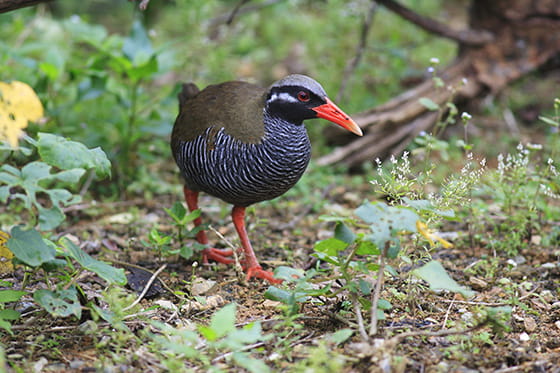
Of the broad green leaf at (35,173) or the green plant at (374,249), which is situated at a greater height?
the broad green leaf at (35,173)

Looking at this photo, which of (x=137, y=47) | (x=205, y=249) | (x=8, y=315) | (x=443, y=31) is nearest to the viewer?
(x=8, y=315)

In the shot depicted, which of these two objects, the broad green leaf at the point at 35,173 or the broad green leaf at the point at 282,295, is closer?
the broad green leaf at the point at 35,173

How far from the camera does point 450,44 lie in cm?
951

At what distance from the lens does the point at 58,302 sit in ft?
9.82

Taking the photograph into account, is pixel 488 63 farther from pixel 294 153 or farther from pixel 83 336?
pixel 83 336

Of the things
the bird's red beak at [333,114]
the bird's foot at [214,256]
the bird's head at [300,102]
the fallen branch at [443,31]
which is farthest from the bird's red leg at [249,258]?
the fallen branch at [443,31]

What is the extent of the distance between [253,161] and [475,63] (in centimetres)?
350

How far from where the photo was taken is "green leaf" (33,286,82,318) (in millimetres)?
2953

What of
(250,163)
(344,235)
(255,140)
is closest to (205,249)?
(250,163)

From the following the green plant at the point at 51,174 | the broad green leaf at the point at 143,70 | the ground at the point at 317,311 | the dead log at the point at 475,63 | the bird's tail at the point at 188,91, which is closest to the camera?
the green plant at the point at 51,174

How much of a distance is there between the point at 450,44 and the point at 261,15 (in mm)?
3302

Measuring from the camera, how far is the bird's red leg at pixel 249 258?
436 cm

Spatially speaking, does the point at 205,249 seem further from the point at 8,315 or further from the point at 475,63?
the point at 475,63

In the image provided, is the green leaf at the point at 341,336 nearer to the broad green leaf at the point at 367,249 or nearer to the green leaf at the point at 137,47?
the broad green leaf at the point at 367,249
